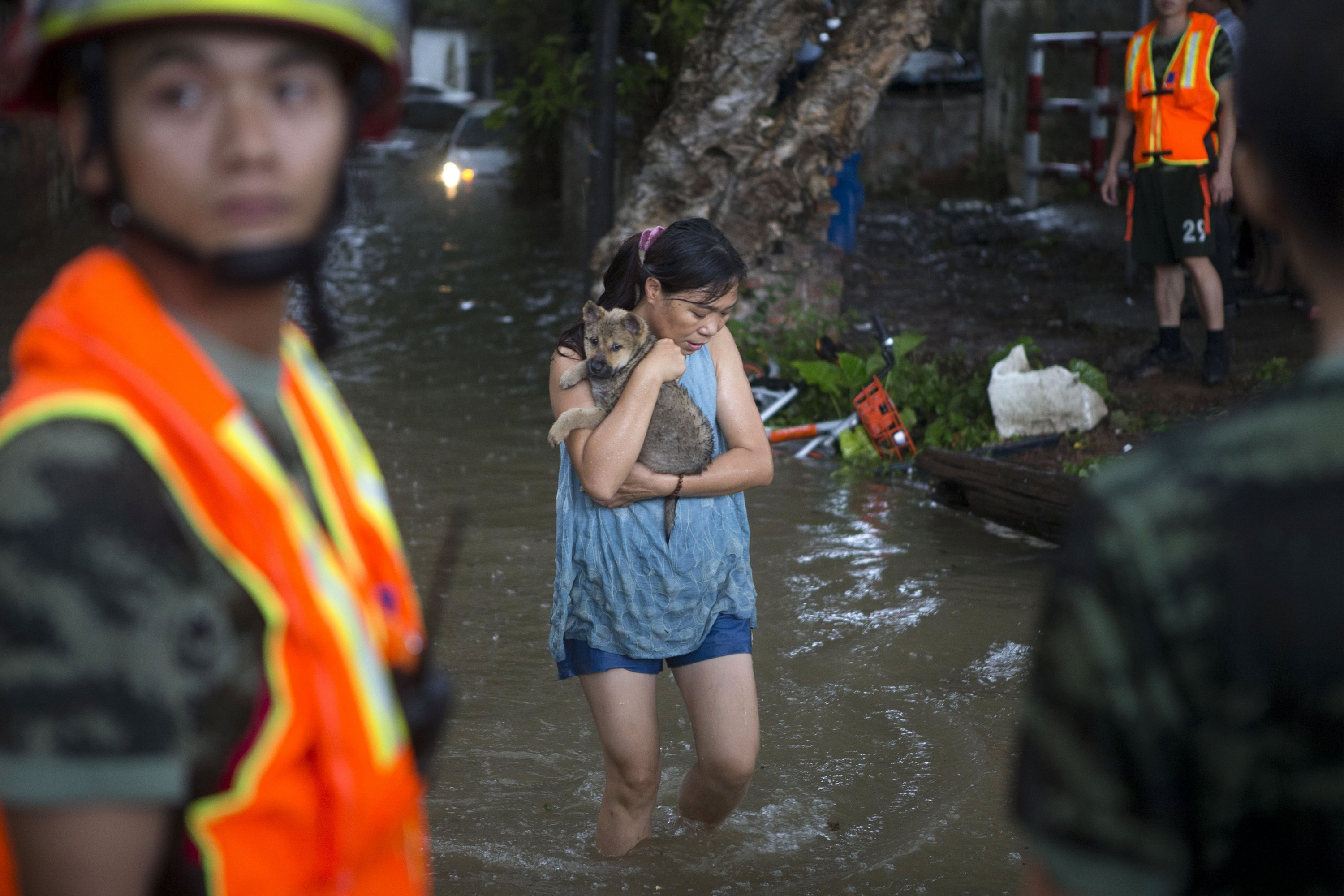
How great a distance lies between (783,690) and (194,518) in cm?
472

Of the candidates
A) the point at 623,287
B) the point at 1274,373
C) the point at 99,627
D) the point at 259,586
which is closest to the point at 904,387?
the point at 1274,373

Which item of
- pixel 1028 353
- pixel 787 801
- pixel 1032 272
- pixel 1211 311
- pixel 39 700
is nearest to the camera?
pixel 39 700

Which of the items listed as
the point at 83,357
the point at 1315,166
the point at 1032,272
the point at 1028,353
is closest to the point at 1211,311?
the point at 1028,353

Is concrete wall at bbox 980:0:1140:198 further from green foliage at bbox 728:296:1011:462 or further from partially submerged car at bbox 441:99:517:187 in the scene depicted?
partially submerged car at bbox 441:99:517:187

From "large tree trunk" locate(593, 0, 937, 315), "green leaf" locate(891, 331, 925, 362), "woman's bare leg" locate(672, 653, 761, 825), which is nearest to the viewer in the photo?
"woman's bare leg" locate(672, 653, 761, 825)

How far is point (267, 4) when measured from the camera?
1386mm

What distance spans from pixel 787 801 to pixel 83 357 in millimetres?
4012

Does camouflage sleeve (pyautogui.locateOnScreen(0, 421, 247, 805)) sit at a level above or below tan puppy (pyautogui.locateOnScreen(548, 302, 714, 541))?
above

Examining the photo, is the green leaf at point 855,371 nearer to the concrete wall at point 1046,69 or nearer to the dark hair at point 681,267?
the dark hair at point 681,267

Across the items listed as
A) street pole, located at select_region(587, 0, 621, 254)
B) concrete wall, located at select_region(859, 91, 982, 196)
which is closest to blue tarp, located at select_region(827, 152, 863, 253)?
street pole, located at select_region(587, 0, 621, 254)

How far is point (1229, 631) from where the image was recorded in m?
1.18

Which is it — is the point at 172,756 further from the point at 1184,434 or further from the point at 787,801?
the point at 787,801

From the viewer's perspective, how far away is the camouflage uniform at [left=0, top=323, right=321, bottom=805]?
1.18 meters

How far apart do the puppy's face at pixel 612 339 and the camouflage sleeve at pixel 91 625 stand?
278cm
